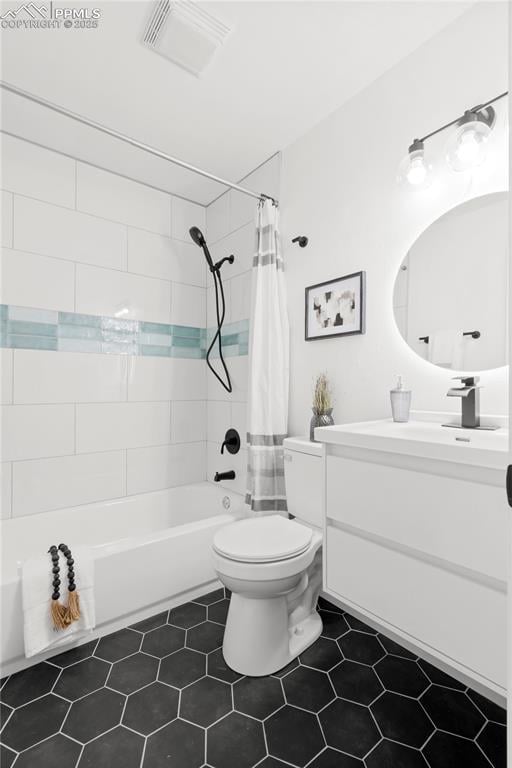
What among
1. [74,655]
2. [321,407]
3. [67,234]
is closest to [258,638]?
[74,655]

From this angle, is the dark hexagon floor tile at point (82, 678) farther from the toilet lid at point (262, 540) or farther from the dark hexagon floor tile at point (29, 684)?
the toilet lid at point (262, 540)

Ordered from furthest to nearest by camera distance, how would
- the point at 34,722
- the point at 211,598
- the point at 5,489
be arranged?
the point at 5,489 < the point at 211,598 < the point at 34,722

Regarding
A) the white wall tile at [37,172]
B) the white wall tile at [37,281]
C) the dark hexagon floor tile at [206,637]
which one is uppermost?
the white wall tile at [37,172]

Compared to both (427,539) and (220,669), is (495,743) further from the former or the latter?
(220,669)

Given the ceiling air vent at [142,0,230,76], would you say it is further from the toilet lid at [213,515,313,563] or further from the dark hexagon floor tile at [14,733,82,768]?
the dark hexagon floor tile at [14,733,82,768]

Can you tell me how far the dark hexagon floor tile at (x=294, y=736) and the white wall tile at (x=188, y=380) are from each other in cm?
185

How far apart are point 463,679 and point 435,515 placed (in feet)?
2.81

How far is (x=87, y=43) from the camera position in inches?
57.9

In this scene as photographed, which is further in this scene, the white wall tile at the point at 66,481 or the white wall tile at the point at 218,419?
the white wall tile at the point at 218,419

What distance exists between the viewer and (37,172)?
2068 millimetres

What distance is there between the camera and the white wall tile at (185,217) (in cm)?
262

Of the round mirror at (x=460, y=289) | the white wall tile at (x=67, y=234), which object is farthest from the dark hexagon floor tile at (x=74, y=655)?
the white wall tile at (x=67, y=234)

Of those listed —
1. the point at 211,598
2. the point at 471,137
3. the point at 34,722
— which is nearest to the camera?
the point at 34,722

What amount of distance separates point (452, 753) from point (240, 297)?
7.42 ft
